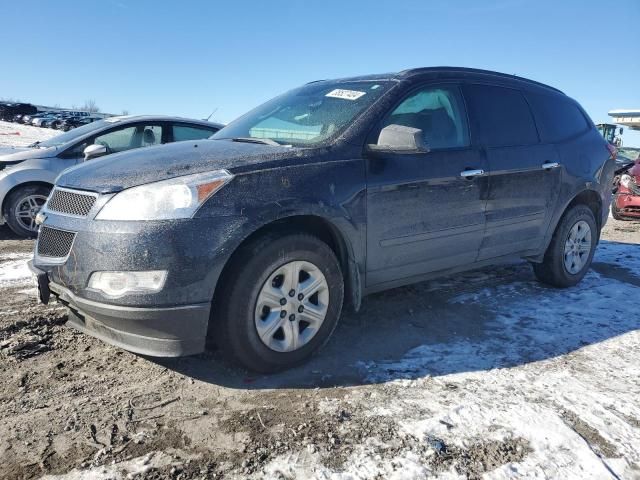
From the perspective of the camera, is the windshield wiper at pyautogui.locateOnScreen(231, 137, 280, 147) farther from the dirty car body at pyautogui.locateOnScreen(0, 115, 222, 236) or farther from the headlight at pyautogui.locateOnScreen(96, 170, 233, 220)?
the dirty car body at pyautogui.locateOnScreen(0, 115, 222, 236)

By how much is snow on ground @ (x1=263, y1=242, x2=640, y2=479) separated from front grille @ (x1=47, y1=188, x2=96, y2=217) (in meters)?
1.69

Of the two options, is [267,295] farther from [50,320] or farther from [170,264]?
[50,320]

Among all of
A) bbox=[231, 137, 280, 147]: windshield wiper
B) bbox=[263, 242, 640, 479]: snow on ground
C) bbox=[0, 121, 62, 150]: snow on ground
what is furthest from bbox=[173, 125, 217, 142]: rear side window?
bbox=[0, 121, 62, 150]: snow on ground

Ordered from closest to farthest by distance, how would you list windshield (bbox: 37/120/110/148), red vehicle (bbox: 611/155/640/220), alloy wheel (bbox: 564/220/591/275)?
alloy wheel (bbox: 564/220/591/275) → windshield (bbox: 37/120/110/148) → red vehicle (bbox: 611/155/640/220)

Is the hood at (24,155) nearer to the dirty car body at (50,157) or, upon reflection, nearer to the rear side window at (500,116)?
the dirty car body at (50,157)

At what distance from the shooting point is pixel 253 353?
2.90 metres

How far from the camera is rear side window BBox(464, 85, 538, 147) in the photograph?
4.09 m

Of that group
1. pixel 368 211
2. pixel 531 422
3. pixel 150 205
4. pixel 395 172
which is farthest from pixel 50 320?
pixel 531 422

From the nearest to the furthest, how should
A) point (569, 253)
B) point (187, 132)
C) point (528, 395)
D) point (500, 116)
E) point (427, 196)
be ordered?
point (528, 395), point (427, 196), point (500, 116), point (569, 253), point (187, 132)

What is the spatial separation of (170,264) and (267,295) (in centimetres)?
57

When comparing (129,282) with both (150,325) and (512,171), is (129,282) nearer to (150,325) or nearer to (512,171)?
(150,325)

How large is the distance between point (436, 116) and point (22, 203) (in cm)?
538

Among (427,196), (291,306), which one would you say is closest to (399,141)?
(427,196)

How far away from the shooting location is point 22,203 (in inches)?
259
